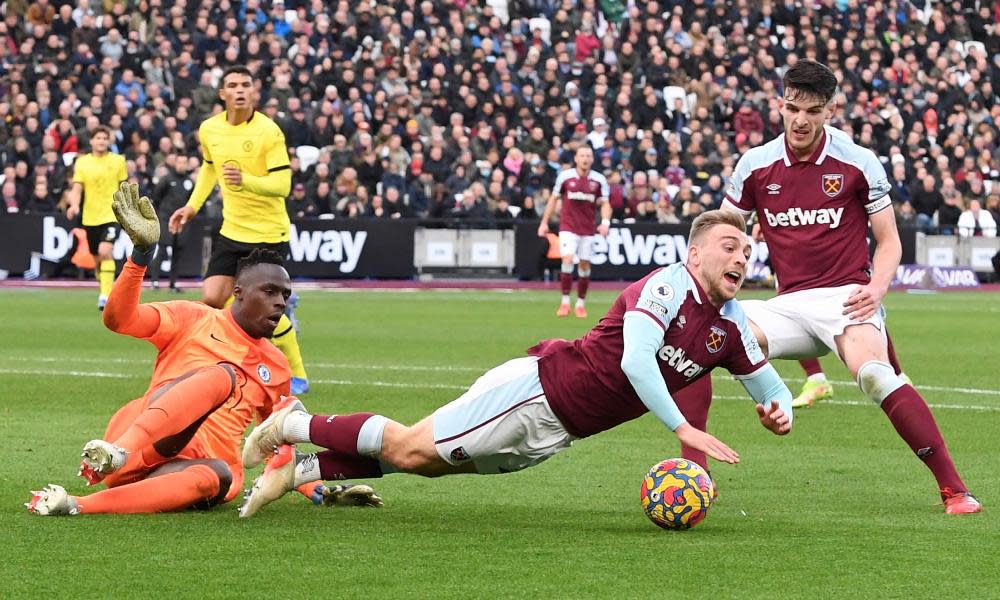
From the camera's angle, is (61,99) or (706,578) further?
(61,99)

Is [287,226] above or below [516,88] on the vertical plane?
below

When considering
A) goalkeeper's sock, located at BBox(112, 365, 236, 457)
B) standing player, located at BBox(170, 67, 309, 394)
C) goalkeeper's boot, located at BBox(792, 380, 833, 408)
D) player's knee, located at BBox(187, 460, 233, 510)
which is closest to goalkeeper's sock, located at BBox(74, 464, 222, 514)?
Answer: player's knee, located at BBox(187, 460, 233, 510)

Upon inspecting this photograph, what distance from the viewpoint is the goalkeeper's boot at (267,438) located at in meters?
6.57

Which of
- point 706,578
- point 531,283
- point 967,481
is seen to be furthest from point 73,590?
point 531,283

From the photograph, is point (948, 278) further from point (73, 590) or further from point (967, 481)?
point (73, 590)

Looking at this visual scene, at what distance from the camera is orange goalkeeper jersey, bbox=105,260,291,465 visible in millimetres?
6727

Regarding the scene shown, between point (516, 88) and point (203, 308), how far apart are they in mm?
25006

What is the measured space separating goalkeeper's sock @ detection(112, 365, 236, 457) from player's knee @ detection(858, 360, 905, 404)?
2917 mm

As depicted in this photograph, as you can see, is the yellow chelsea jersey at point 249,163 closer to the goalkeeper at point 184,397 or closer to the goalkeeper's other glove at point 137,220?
the goalkeeper at point 184,397

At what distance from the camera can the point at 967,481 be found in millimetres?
7848

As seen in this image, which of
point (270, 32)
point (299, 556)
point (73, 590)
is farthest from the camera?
point (270, 32)

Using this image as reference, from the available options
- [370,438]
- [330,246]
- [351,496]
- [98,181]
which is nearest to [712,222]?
[370,438]

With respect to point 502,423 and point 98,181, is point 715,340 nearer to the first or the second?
point 502,423

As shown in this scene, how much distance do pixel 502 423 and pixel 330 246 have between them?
2187cm
